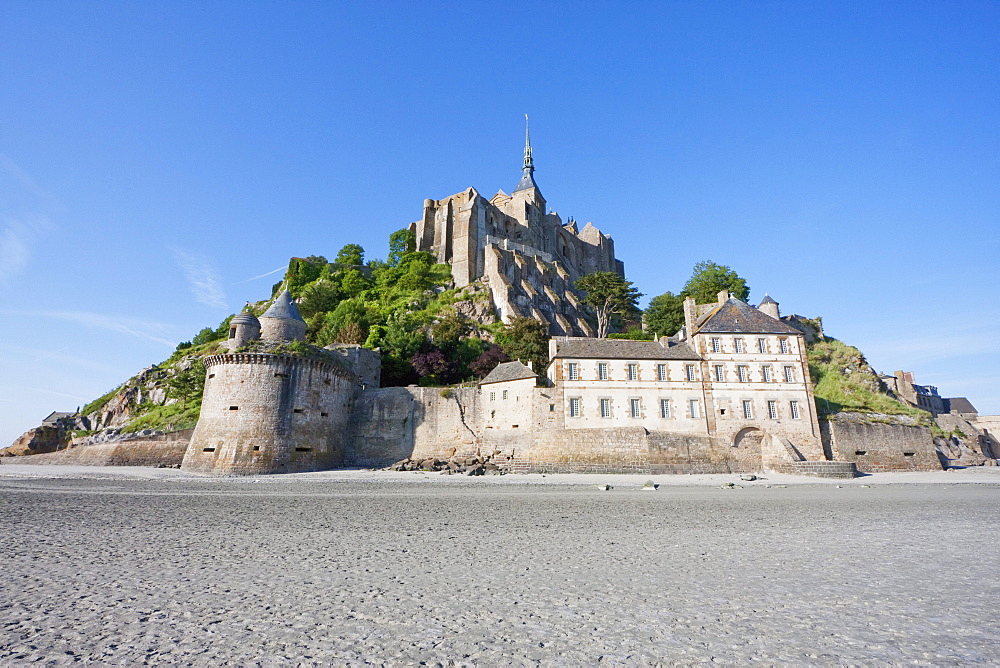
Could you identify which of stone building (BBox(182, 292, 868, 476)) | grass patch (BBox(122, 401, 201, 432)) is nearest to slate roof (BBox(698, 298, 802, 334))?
stone building (BBox(182, 292, 868, 476))

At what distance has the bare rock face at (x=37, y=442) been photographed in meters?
37.2

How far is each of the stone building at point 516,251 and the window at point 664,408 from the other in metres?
21.3

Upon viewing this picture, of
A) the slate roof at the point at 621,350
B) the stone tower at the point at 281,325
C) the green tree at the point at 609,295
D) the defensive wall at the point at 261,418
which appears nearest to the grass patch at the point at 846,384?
the slate roof at the point at 621,350

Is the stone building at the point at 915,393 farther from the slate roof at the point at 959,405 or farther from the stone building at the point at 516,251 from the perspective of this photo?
the stone building at the point at 516,251

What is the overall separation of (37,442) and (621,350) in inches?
1903

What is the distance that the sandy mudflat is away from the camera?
12.4ft

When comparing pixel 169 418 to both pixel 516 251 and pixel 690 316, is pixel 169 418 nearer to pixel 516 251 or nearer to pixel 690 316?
pixel 690 316

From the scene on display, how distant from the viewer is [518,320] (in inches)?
1719

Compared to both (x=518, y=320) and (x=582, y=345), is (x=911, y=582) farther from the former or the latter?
(x=518, y=320)

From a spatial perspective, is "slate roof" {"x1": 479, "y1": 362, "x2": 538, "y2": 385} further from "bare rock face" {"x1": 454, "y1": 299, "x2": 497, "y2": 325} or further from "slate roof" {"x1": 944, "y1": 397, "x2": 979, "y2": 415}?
"slate roof" {"x1": 944, "y1": 397, "x2": 979, "y2": 415}

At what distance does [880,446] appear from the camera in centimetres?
2988

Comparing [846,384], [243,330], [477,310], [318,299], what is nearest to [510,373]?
[243,330]

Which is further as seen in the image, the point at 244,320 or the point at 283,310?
the point at 283,310

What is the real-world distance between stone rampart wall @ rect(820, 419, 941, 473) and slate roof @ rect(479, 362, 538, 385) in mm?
19918
